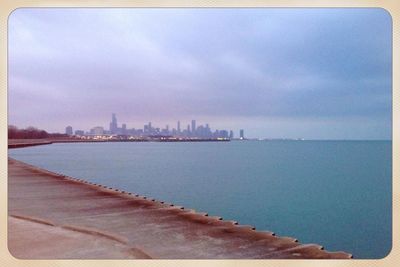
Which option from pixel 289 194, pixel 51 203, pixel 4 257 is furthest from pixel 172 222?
pixel 289 194

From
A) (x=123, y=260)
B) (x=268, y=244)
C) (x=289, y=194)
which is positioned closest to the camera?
(x=123, y=260)

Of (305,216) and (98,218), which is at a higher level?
(98,218)

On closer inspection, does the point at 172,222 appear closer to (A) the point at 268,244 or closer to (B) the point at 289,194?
(A) the point at 268,244

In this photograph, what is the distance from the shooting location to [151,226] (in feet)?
9.65

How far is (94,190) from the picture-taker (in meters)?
4.68

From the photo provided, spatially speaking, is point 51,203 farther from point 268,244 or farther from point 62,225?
point 268,244

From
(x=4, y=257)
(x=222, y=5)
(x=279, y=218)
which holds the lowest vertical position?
(x=279, y=218)

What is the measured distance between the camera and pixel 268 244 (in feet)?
8.37

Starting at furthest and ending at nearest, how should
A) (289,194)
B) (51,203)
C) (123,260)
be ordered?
(289,194) < (51,203) < (123,260)

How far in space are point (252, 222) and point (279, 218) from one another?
0.60 metres

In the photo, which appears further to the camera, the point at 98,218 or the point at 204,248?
the point at 98,218

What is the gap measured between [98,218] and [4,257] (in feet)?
2.70

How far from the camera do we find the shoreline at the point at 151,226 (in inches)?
96.0

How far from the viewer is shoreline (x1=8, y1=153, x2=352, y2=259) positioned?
244 centimetres
